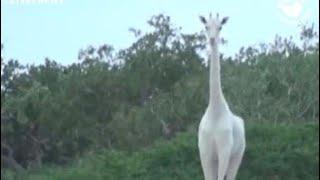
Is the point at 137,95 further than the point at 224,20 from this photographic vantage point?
Yes

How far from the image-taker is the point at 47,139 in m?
24.5

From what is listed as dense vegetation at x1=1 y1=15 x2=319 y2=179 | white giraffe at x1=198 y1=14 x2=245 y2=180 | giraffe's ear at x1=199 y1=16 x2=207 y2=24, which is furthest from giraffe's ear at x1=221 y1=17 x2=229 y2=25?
dense vegetation at x1=1 y1=15 x2=319 y2=179

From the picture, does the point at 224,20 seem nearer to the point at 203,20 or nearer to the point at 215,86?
the point at 203,20

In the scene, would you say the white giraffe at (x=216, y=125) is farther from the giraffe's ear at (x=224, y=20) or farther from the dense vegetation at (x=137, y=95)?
the dense vegetation at (x=137, y=95)

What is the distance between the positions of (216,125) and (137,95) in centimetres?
1740

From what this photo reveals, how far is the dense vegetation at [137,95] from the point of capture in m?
20.5

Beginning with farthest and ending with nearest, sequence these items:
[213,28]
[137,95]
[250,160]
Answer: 1. [137,95]
2. [250,160]
3. [213,28]

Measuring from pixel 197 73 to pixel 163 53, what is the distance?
115cm

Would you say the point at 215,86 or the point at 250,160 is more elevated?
the point at 215,86

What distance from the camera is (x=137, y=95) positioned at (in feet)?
78.1

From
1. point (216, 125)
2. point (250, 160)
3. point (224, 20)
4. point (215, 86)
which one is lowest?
point (250, 160)

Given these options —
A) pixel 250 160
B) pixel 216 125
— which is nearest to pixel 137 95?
pixel 250 160

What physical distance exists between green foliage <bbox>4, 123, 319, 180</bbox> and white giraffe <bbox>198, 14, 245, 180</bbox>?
4.87 m

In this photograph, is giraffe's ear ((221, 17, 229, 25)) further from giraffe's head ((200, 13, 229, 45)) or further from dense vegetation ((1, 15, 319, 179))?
dense vegetation ((1, 15, 319, 179))
